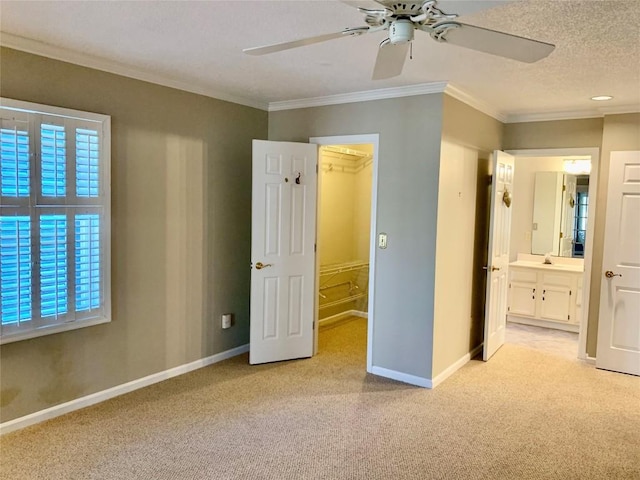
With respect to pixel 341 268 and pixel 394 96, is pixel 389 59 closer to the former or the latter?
pixel 394 96

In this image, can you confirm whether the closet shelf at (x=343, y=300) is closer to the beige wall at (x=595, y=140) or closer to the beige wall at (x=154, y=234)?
the beige wall at (x=154, y=234)

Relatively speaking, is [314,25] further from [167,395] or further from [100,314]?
[167,395]

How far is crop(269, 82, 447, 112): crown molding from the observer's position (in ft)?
12.2

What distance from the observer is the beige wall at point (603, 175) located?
4270mm

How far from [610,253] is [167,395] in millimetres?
3981

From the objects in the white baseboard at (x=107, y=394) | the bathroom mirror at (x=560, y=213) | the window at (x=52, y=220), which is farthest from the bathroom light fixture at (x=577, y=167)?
the window at (x=52, y=220)

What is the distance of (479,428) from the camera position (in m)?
3.22

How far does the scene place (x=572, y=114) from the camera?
4598 millimetres

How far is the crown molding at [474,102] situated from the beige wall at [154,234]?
1.82 meters

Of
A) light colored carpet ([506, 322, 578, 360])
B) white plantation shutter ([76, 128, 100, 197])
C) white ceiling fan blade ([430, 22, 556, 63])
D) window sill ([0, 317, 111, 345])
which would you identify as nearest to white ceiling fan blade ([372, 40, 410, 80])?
white ceiling fan blade ([430, 22, 556, 63])

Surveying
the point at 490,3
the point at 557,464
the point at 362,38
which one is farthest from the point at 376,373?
the point at 490,3

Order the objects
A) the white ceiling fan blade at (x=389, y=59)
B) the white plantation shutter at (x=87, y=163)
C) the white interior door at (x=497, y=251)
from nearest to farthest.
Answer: the white ceiling fan blade at (x=389, y=59) → the white plantation shutter at (x=87, y=163) → the white interior door at (x=497, y=251)

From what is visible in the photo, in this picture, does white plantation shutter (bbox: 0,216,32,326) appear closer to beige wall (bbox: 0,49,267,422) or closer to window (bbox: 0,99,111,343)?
A: window (bbox: 0,99,111,343)

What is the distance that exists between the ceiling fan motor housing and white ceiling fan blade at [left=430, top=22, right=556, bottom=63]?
0.11 meters
